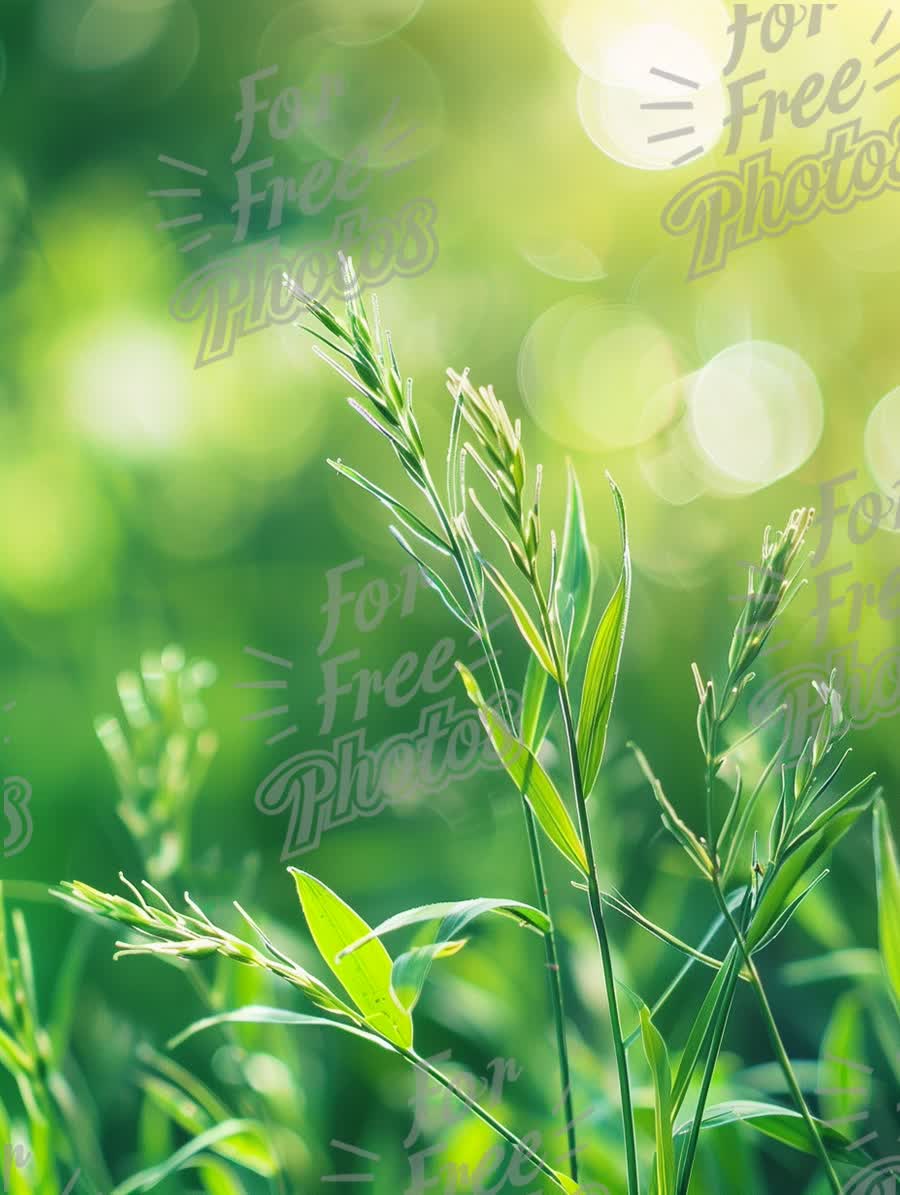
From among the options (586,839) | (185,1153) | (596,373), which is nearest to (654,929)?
(586,839)

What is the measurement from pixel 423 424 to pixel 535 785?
2.01 ft

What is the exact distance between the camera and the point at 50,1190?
0.31 metres

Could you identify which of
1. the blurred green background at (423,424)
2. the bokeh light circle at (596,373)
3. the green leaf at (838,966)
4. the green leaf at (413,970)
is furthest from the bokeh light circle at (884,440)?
the green leaf at (413,970)

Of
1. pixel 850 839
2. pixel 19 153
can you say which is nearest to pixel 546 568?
pixel 850 839

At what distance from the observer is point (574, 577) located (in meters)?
0.24

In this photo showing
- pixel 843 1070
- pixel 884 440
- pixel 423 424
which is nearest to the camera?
pixel 843 1070

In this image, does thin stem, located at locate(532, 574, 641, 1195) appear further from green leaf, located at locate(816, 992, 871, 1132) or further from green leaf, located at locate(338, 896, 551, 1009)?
green leaf, located at locate(816, 992, 871, 1132)

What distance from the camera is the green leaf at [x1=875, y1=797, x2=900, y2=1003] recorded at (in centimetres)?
24

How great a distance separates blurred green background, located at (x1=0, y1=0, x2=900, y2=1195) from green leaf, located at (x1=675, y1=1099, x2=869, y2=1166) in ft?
0.46

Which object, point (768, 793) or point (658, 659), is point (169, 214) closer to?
point (658, 659)

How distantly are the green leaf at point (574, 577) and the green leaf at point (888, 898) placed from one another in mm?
83

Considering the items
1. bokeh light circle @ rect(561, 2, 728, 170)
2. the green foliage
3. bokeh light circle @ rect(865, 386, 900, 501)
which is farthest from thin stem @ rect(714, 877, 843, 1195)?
bokeh light circle @ rect(561, 2, 728, 170)

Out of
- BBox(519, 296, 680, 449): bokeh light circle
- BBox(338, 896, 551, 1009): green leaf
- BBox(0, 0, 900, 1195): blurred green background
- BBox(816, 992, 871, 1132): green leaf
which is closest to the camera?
BBox(338, 896, 551, 1009): green leaf

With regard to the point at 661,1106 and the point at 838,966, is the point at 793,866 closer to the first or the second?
the point at 661,1106
